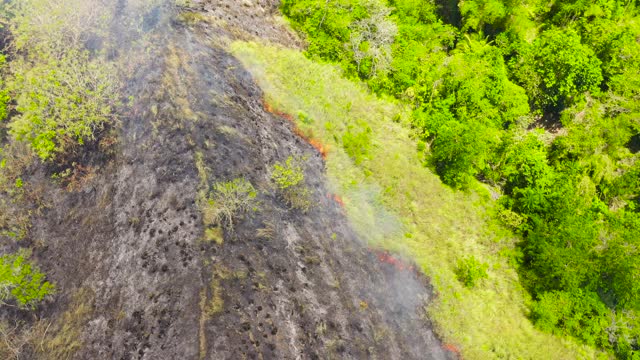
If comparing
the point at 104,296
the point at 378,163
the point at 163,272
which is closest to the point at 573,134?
the point at 378,163

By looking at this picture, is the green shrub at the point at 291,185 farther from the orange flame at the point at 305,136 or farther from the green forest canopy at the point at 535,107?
the green forest canopy at the point at 535,107

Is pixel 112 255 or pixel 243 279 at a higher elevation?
pixel 243 279

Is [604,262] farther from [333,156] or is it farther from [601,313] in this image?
[333,156]

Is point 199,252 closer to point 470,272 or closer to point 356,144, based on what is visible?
point 356,144

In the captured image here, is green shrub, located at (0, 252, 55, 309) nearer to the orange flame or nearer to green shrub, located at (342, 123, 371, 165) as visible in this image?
the orange flame

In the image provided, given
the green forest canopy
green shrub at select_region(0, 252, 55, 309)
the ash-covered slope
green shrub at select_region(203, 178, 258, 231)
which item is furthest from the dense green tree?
green shrub at select_region(0, 252, 55, 309)

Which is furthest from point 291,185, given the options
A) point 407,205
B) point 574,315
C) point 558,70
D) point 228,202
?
point 558,70
